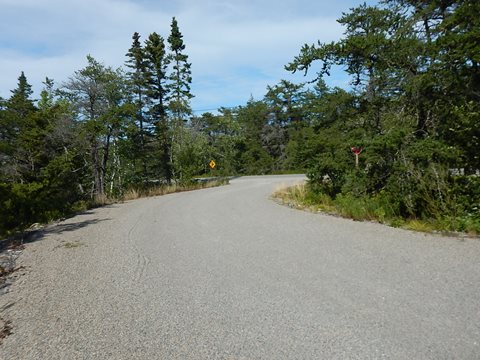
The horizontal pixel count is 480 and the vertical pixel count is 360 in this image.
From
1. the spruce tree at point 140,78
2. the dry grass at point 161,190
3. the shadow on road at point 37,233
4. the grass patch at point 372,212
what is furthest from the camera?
the spruce tree at point 140,78

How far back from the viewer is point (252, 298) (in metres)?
4.43

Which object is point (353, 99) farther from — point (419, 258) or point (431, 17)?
point (419, 258)

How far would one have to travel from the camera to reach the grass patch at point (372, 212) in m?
7.10

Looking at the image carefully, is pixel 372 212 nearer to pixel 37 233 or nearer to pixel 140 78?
pixel 37 233

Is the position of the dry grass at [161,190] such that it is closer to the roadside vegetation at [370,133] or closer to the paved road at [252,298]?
the roadside vegetation at [370,133]

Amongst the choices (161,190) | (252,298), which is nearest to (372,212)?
(252,298)

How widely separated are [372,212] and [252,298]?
5757 mm

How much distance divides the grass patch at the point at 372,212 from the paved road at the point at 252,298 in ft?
1.59

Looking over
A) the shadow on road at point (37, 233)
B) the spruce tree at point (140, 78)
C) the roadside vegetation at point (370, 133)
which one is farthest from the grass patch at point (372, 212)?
the spruce tree at point (140, 78)

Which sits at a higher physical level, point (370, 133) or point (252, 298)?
point (370, 133)

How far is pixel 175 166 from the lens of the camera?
95.6 feet

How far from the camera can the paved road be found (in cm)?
330

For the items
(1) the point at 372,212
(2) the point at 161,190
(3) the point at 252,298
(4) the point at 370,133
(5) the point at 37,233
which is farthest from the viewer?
(2) the point at 161,190

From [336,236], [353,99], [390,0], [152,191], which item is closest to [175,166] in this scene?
[152,191]
